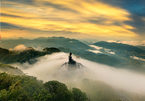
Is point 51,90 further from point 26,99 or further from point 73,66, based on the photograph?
point 73,66

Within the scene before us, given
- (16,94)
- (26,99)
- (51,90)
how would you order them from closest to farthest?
(16,94) → (26,99) → (51,90)

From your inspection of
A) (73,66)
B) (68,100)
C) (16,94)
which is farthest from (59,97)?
(73,66)

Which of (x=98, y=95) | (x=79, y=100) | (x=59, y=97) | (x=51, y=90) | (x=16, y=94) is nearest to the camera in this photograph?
(x=16, y=94)

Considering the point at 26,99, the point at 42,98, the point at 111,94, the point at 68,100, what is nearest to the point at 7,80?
the point at 26,99

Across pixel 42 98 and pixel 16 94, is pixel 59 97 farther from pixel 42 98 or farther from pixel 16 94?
pixel 16 94

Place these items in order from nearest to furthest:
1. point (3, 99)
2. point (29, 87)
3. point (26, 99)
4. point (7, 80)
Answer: point (3, 99) < point (26, 99) < point (7, 80) < point (29, 87)

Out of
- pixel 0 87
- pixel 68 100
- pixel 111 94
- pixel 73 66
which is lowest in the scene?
pixel 111 94

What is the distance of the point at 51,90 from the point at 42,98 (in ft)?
62.4

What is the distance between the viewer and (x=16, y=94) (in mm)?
27734

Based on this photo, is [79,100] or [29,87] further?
[79,100]

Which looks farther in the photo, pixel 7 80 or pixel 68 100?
pixel 68 100

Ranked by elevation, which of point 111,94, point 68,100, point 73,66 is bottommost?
point 111,94

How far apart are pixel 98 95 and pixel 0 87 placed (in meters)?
197

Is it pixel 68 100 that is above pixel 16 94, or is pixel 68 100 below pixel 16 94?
below
